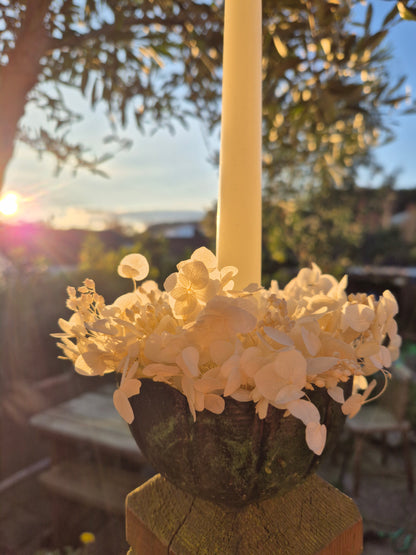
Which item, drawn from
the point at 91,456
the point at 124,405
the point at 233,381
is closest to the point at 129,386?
the point at 124,405

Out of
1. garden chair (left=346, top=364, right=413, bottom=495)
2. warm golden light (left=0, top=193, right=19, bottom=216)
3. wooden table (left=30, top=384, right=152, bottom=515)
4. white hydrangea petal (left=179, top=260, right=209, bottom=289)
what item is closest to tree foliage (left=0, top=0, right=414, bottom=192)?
warm golden light (left=0, top=193, right=19, bottom=216)

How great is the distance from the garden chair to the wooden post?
2930 mm

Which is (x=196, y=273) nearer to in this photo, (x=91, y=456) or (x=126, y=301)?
(x=126, y=301)

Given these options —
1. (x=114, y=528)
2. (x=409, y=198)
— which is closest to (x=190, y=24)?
(x=114, y=528)

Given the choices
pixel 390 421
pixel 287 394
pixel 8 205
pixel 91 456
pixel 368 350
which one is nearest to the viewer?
pixel 287 394

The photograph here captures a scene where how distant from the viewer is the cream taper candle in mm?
562

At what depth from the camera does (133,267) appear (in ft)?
1.84

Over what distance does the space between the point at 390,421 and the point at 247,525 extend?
3373 mm

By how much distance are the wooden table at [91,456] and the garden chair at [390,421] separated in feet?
6.00

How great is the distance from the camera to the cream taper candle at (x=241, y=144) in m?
0.56

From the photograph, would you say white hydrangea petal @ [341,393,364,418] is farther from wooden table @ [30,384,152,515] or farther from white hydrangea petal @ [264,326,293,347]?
wooden table @ [30,384,152,515]

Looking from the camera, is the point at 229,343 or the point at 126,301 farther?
the point at 126,301

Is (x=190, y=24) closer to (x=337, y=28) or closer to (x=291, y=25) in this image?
(x=291, y=25)

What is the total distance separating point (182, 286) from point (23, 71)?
1.00 metres
